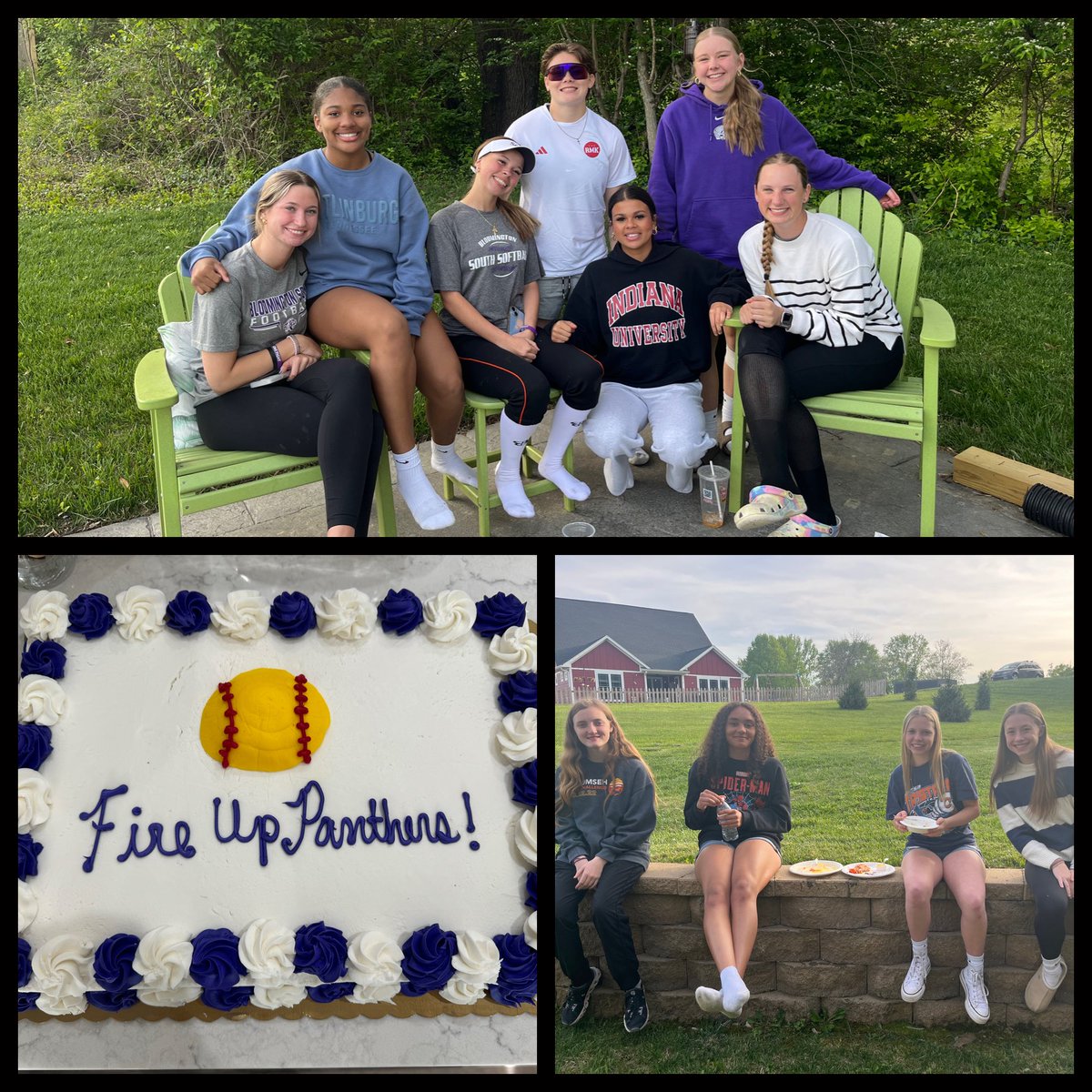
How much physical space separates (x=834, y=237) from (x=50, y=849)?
2.85m

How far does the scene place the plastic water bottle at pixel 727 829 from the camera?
8.48 feet

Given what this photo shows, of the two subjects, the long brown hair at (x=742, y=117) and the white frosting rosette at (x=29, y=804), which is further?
the long brown hair at (x=742, y=117)

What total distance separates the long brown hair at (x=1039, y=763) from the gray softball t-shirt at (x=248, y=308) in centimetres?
223

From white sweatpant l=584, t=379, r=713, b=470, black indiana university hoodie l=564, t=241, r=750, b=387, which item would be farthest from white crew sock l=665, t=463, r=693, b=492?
black indiana university hoodie l=564, t=241, r=750, b=387

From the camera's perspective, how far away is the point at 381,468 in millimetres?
3531

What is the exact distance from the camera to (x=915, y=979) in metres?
2.57

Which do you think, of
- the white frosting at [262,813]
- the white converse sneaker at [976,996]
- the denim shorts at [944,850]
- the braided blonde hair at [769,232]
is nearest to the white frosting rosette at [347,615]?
the white frosting at [262,813]

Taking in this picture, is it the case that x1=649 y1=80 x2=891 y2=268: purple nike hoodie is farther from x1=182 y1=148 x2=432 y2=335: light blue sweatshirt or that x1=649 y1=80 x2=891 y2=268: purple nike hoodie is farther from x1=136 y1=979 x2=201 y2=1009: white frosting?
x1=136 y1=979 x2=201 y2=1009: white frosting

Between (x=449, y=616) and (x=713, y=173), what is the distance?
210cm

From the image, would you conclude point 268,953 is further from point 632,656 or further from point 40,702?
point 632,656

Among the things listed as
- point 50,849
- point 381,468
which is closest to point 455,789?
point 50,849

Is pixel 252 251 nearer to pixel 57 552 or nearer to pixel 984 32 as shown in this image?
pixel 57 552

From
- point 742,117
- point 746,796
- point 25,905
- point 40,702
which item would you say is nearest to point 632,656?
point 746,796

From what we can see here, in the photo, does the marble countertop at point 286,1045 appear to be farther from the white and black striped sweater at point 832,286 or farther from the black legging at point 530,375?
the white and black striped sweater at point 832,286
